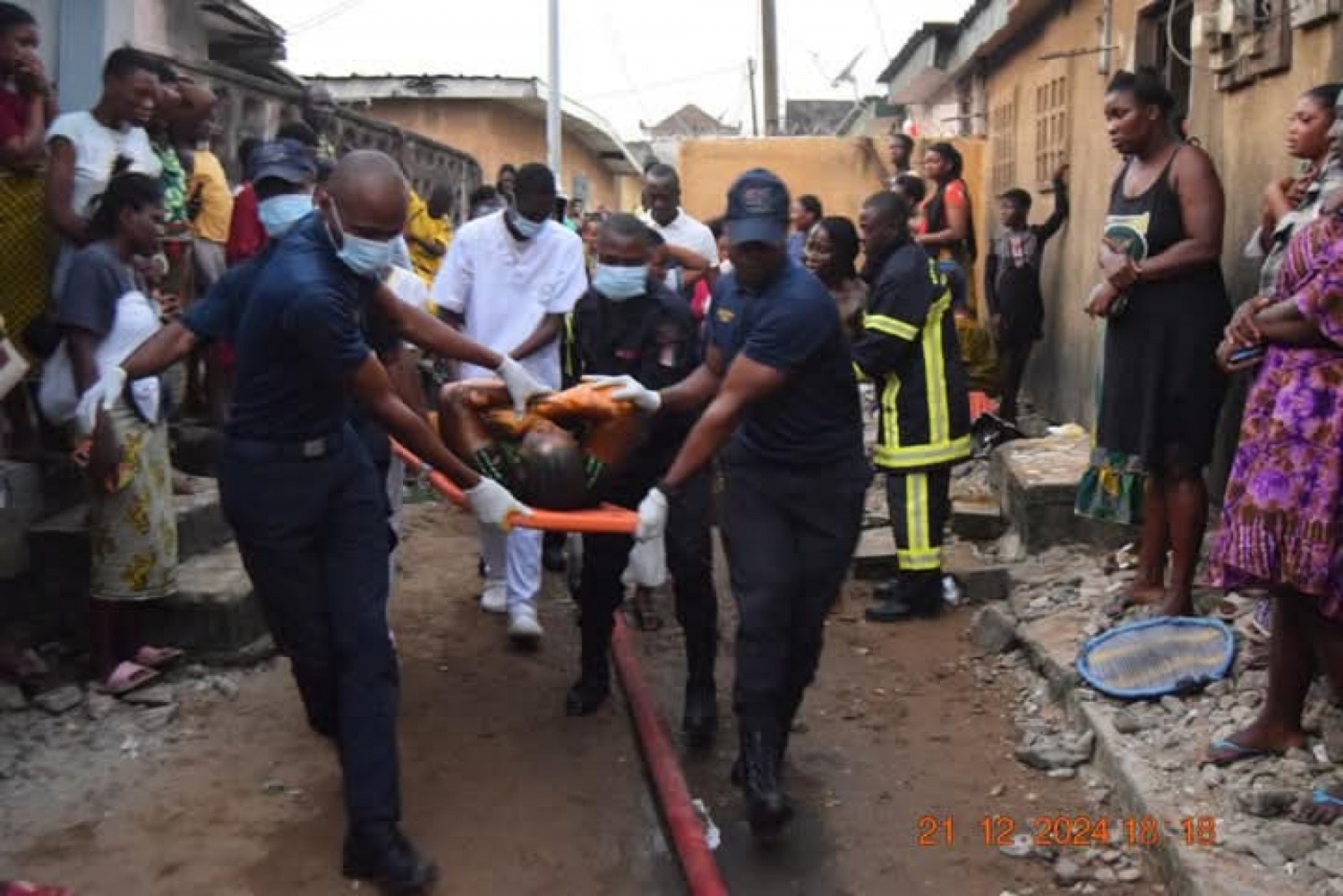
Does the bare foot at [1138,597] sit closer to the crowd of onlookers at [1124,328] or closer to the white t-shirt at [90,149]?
the crowd of onlookers at [1124,328]

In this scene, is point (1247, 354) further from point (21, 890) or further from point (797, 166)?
point (797, 166)

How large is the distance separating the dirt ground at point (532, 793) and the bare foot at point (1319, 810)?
0.46m

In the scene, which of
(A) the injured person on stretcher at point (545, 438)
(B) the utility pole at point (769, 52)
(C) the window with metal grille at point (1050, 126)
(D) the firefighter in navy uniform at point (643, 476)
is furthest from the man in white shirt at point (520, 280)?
(B) the utility pole at point (769, 52)

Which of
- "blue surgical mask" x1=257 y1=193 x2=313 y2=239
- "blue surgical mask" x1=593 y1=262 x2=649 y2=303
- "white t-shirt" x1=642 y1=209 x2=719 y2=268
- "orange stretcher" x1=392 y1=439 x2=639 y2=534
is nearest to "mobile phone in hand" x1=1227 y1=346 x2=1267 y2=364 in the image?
"orange stretcher" x1=392 y1=439 x2=639 y2=534

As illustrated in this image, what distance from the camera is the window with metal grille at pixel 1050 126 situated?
32.0 ft

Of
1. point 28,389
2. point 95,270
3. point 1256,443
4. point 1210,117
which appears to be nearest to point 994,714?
point 1256,443

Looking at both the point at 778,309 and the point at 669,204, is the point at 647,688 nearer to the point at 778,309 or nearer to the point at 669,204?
the point at 778,309

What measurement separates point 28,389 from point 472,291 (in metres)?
1.96

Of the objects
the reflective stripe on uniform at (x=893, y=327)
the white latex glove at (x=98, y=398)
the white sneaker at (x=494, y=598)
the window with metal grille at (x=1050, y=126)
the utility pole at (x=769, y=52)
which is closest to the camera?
the white latex glove at (x=98, y=398)

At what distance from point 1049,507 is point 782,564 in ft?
9.66

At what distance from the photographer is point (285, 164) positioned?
4602 millimetres

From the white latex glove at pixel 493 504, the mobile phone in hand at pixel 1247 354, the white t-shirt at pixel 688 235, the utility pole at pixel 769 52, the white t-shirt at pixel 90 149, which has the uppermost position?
the utility pole at pixel 769 52

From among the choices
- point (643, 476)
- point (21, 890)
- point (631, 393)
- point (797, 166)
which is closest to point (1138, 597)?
point (643, 476)

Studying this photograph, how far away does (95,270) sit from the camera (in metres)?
4.95
